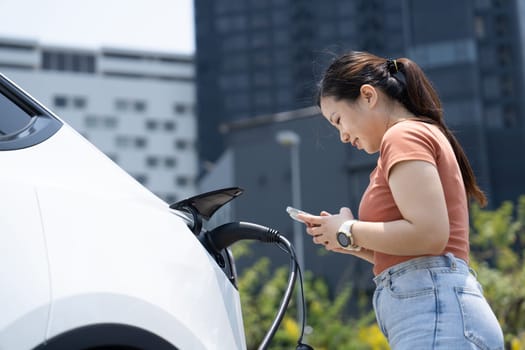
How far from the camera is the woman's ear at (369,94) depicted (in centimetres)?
233

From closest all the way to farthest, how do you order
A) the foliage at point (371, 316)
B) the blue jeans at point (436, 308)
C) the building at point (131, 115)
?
the blue jeans at point (436, 308), the foliage at point (371, 316), the building at point (131, 115)

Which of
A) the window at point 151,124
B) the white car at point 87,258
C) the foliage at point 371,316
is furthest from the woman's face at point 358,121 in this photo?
the window at point 151,124

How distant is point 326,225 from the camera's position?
89.8 inches

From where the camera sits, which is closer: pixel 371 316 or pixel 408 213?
pixel 408 213

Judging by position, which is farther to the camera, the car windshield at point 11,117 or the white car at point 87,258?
the car windshield at point 11,117

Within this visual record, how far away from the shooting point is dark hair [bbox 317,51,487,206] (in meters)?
2.36

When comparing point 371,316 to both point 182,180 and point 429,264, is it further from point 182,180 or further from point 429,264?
point 182,180

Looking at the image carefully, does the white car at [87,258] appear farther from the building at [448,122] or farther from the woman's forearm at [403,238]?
the building at [448,122]

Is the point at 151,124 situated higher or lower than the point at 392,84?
lower

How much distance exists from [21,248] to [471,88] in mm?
38209

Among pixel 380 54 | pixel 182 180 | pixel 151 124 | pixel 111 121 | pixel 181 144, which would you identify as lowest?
pixel 182 180

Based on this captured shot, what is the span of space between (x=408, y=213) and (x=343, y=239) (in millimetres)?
207

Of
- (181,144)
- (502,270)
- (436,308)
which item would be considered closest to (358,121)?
(436,308)

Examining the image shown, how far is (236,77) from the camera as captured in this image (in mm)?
63250
